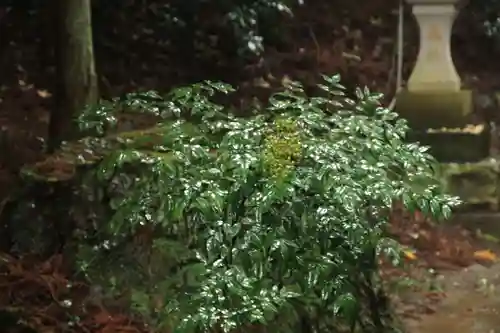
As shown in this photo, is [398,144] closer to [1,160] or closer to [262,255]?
[262,255]

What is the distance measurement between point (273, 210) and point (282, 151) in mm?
186

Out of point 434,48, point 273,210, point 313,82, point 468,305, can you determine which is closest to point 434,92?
point 434,48

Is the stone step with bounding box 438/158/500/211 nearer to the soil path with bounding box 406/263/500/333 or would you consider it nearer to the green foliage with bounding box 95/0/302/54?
the soil path with bounding box 406/263/500/333

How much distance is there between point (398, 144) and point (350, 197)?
1.54ft

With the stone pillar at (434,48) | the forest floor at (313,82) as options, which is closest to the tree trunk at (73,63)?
the forest floor at (313,82)

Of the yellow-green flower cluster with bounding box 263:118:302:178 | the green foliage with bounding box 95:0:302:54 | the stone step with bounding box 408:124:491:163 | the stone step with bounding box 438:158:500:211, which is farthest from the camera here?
the green foliage with bounding box 95:0:302:54

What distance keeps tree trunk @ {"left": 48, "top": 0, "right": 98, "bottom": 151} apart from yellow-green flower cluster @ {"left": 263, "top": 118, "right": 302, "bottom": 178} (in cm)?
270

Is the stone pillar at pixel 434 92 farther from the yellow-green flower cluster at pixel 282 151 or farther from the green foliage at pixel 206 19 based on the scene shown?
the yellow-green flower cluster at pixel 282 151

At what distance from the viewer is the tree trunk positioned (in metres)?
5.27

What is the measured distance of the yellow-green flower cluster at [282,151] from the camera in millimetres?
2688

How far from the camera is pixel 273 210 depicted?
2752mm

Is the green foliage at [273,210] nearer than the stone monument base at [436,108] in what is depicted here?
Yes

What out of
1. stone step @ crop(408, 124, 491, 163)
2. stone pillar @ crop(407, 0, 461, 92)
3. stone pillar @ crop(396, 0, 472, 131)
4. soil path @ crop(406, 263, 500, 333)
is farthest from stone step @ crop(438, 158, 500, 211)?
soil path @ crop(406, 263, 500, 333)

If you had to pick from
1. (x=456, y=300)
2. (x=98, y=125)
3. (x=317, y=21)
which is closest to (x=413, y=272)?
(x=456, y=300)
